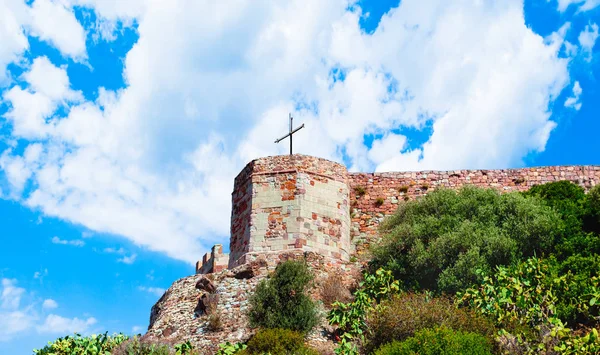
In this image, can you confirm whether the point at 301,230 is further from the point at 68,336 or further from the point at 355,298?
the point at 68,336

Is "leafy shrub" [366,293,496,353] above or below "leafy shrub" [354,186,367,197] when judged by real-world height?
below

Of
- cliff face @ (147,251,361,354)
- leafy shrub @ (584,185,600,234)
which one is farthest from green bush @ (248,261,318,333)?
leafy shrub @ (584,185,600,234)

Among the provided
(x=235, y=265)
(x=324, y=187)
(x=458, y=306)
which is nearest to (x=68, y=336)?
(x=235, y=265)

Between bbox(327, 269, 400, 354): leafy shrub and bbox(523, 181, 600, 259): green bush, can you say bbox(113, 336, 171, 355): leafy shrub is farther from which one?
bbox(523, 181, 600, 259): green bush

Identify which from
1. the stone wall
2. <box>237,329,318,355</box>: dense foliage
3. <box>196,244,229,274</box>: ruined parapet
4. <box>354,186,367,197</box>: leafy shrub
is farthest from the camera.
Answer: <box>196,244,229,274</box>: ruined parapet

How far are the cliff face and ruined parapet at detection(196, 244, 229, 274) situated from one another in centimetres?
485

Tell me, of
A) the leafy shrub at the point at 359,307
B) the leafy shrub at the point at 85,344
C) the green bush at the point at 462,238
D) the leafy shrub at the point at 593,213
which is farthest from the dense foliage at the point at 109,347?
the leafy shrub at the point at 593,213

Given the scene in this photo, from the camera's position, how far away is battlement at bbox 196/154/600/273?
22969mm

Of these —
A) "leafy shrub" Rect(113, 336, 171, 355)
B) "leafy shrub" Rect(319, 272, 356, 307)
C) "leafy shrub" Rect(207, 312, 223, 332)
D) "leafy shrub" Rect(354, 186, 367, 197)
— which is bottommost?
"leafy shrub" Rect(113, 336, 171, 355)

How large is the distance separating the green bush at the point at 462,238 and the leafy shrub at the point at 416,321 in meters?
2.54

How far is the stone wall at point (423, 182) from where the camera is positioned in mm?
26172

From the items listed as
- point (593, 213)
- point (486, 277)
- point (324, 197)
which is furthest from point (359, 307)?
point (593, 213)

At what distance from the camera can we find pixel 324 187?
78.8ft

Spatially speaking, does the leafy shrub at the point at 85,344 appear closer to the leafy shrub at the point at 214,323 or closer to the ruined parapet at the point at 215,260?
the leafy shrub at the point at 214,323
